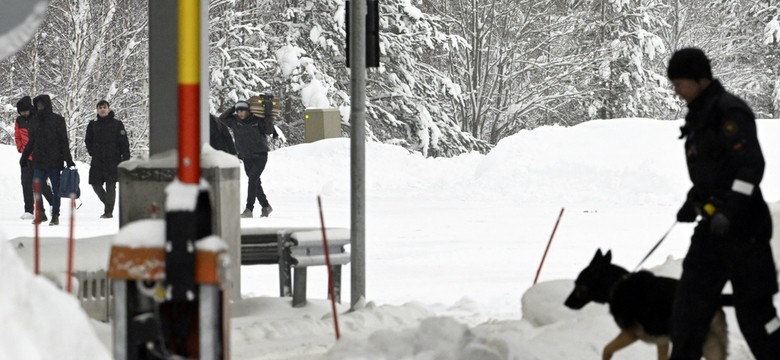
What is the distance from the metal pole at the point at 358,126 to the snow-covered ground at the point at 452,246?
428 mm

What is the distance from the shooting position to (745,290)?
18.2 ft

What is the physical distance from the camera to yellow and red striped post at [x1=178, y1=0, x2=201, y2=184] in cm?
370

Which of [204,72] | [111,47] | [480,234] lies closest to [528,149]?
[480,234]

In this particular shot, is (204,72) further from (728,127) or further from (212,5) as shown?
(212,5)

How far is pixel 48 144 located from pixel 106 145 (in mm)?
922

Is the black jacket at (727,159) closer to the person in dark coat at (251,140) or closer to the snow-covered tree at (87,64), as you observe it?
the person in dark coat at (251,140)

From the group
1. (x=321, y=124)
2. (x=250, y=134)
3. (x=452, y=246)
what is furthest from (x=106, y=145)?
(x=321, y=124)

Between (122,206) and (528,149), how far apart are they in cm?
1909

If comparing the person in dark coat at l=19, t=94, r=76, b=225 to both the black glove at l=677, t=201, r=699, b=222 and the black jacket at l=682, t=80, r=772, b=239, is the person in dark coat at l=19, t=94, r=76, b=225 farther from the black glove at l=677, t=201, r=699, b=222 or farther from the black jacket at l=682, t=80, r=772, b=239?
the black jacket at l=682, t=80, r=772, b=239

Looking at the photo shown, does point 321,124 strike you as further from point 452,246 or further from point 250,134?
point 452,246

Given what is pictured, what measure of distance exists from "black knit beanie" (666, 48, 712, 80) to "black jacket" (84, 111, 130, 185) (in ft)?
43.5

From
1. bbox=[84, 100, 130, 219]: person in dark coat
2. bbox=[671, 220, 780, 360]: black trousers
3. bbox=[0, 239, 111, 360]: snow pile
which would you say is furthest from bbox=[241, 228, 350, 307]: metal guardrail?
bbox=[84, 100, 130, 219]: person in dark coat

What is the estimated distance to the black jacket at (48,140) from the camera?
17.3 m

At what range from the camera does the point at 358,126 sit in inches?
348
